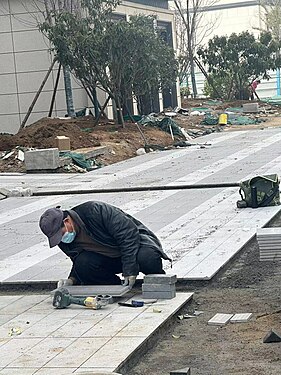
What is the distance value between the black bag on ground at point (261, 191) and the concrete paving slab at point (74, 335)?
492 centimetres

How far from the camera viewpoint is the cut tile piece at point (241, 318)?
7.26 metres

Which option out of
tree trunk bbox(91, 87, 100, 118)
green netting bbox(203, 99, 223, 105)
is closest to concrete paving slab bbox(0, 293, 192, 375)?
tree trunk bbox(91, 87, 100, 118)

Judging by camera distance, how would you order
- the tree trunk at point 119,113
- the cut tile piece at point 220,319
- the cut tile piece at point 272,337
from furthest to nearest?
the tree trunk at point 119,113
the cut tile piece at point 220,319
the cut tile piece at point 272,337

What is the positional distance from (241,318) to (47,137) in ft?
55.5

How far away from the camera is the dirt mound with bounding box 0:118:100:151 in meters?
23.5

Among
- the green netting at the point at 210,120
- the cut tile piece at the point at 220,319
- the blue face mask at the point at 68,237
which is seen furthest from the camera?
the green netting at the point at 210,120

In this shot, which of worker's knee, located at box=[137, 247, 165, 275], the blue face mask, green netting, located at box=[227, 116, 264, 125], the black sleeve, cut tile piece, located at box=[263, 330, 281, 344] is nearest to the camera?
cut tile piece, located at box=[263, 330, 281, 344]

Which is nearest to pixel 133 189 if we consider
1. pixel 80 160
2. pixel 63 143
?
pixel 80 160

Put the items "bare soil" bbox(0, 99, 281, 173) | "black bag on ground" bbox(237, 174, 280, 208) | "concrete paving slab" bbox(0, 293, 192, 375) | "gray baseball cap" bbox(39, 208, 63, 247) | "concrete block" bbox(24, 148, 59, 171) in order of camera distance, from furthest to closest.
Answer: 1. "bare soil" bbox(0, 99, 281, 173)
2. "concrete block" bbox(24, 148, 59, 171)
3. "black bag on ground" bbox(237, 174, 280, 208)
4. "gray baseball cap" bbox(39, 208, 63, 247)
5. "concrete paving slab" bbox(0, 293, 192, 375)

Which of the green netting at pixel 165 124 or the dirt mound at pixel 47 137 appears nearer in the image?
the dirt mound at pixel 47 137

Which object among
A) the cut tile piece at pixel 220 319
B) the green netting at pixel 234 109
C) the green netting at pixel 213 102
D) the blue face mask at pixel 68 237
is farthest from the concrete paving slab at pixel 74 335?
the green netting at pixel 213 102

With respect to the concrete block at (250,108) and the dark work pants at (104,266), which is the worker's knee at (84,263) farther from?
the concrete block at (250,108)

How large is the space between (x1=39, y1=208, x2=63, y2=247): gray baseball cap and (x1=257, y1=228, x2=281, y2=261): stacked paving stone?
235cm

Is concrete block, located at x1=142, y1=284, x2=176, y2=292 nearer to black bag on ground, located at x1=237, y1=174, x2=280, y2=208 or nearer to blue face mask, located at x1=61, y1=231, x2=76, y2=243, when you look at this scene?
blue face mask, located at x1=61, y1=231, x2=76, y2=243
